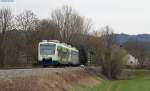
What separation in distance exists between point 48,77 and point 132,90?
17.4m

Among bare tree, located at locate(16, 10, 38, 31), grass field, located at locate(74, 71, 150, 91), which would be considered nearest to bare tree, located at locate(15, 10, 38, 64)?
bare tree, located at locate(16, 10, 38, 31)

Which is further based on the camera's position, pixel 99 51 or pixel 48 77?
pixel 99 51

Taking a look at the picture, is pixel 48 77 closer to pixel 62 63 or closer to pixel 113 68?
pixel 62 63

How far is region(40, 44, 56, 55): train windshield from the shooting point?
52625mm

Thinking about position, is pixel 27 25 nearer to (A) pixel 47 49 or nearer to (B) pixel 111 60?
(B) pixel 111 60

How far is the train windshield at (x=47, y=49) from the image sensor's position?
2072 inches

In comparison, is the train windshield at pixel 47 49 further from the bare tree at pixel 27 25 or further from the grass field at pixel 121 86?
the bare tree at pixel 27 25

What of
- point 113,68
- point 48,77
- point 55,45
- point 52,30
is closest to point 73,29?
point 52,30

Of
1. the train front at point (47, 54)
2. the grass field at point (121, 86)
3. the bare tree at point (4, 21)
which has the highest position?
the bare tree at point (4, 21)

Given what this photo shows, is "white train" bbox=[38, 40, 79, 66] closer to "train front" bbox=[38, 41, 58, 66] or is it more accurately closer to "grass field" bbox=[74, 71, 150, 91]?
"train front" bbox=[38, 41, 58, 66]

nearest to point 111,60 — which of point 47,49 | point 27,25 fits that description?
point 27,25

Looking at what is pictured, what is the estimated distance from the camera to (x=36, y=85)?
28.0 meters

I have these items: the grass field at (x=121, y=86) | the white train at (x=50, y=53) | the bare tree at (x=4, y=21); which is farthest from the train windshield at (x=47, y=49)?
the bare tree at (x=4, y=21)

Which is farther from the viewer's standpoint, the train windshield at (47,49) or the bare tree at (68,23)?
the bare tree at (68,23)
